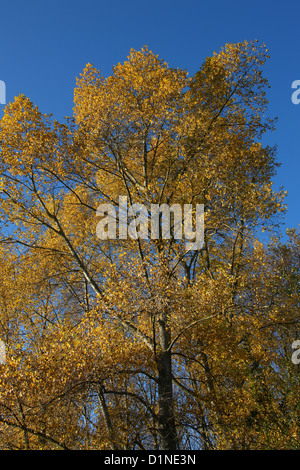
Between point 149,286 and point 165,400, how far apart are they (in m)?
3.37

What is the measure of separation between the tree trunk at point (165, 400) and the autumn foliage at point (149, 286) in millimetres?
40

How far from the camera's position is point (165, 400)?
35.6 ft

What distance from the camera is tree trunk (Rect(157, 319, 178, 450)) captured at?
10.3 metres

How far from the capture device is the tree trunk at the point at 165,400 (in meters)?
10.3

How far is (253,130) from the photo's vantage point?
53.6ft

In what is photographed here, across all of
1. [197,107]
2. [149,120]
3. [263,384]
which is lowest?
[263,384]

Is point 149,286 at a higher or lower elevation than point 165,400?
higher

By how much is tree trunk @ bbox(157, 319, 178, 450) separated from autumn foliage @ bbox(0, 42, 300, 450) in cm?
4

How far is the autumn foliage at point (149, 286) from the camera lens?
10008 millimetres

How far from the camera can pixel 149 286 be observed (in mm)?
10891

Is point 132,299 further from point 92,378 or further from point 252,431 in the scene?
point 252,431

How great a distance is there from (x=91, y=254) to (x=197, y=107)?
8.66 m
